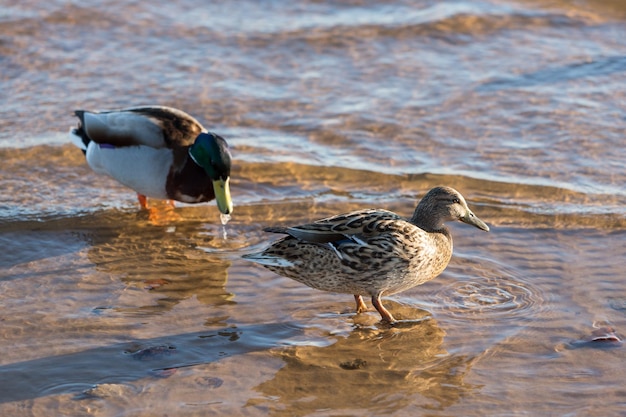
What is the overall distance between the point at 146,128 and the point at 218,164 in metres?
0.78

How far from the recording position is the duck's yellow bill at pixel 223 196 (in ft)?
22.2

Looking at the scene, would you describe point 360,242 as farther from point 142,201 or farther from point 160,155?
point 142,201

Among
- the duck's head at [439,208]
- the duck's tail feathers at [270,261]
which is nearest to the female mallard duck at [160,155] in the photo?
the duck's tail feathers at [270,261]

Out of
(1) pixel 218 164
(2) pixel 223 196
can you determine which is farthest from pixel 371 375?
(1) pixel 218 164

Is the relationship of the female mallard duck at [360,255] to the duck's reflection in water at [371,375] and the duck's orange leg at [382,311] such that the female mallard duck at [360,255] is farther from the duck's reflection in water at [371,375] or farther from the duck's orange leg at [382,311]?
the duck's reflection in water at [371,375]

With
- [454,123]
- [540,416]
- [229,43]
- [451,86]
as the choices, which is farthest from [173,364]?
[229,43]

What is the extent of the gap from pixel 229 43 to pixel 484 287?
5967mm

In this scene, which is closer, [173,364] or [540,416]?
[540,416]

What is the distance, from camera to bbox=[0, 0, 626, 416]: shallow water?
4.74 metres

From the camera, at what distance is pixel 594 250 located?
6277 mm

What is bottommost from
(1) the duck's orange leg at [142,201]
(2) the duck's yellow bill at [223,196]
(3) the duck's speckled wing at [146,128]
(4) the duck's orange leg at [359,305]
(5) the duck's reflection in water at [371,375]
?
(5) the duck's reflection in water at [371,375]

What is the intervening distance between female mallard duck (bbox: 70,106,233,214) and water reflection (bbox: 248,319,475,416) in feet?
6.37

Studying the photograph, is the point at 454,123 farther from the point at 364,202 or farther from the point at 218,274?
the point at 218,274

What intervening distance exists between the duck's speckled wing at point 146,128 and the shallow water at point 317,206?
1.64 ft
